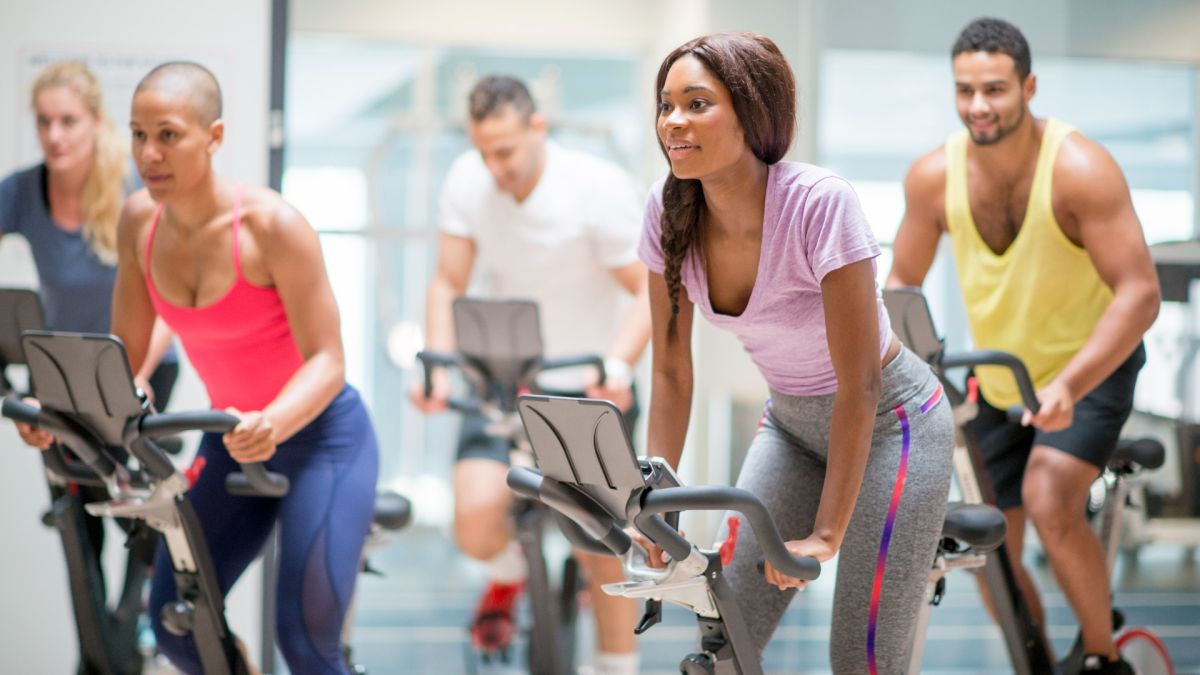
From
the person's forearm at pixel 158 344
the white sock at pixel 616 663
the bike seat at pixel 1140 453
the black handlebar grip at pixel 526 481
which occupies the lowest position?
the white sock at pixel 616 663

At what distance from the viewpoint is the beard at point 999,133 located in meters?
2.98

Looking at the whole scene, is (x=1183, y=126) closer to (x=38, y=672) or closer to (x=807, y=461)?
(x=807, y=461)

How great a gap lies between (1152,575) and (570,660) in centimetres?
180

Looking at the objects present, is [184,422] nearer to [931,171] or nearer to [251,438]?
[251,438]

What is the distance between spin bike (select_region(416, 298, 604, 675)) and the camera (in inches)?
131

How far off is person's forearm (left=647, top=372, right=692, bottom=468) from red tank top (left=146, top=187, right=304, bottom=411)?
852 mm

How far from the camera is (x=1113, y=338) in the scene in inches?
111

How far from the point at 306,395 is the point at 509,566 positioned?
5.50 ft

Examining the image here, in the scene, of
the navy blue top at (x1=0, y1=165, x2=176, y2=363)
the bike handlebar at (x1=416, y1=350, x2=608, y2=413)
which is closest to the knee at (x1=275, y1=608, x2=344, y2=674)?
the bike handlebar at (x1=416, y1=350, x2=608, y2=413)

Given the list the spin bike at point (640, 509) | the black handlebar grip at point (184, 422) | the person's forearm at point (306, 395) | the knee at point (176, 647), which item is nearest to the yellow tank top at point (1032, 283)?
the spin bike at point (640, 509)

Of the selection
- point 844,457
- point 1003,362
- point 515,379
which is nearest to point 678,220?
point 844,457

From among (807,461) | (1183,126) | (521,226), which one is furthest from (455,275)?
(1183,126)

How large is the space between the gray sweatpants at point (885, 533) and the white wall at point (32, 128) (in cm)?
214

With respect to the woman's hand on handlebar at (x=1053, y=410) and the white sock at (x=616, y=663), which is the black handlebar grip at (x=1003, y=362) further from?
the white sock at (x=616, y=663)
